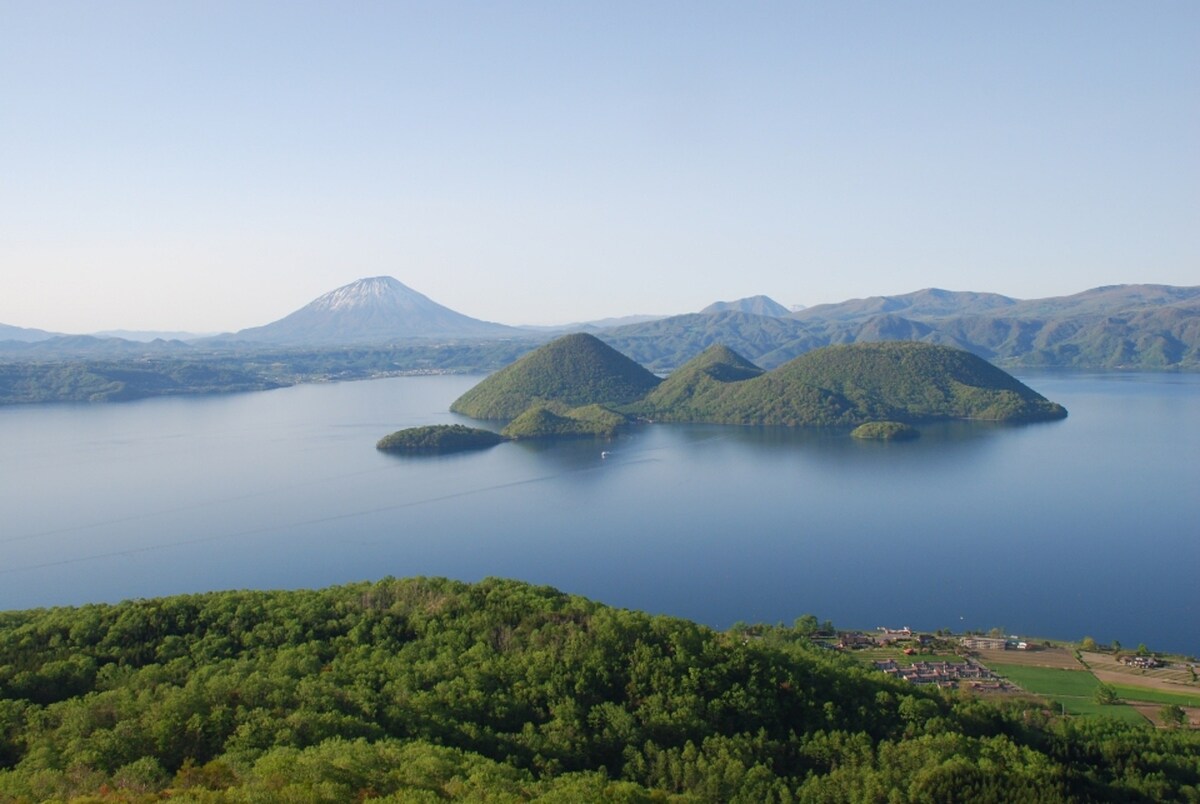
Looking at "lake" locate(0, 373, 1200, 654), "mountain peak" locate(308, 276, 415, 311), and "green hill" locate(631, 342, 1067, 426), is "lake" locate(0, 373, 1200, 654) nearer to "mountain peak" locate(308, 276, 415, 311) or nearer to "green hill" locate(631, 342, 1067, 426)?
"green hill" locate(631, 342, 1067, 426)

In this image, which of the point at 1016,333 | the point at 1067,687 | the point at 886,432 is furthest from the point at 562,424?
the point at 1016,333

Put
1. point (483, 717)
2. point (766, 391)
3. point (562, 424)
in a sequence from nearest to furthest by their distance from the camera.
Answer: point (483, 717) → point (562, 424) → point (766, 391)

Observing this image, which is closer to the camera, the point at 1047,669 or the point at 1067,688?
the point at 1067,688

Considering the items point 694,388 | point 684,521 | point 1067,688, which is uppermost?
point 694,388

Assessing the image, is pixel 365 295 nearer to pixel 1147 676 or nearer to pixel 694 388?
pixel 694 388

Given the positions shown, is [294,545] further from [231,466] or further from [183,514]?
[231,466]

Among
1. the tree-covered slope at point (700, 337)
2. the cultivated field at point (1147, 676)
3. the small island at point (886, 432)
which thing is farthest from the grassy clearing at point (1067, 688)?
the tree-covered slope at point (700, 337)
